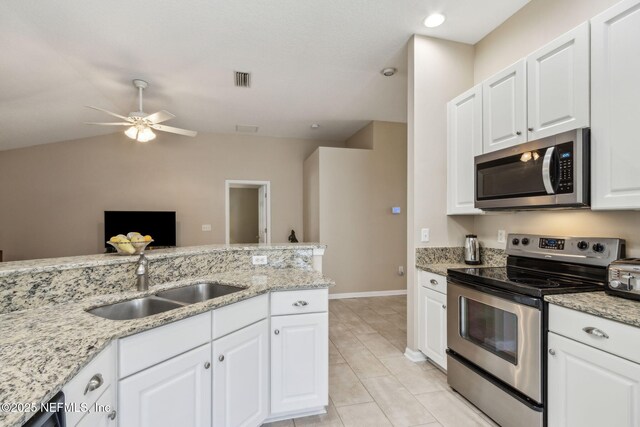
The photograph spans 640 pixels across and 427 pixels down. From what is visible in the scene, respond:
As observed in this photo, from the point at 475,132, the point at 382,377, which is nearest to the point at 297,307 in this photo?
the point at 382,377

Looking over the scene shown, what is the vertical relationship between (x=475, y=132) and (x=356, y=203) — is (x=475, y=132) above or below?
above

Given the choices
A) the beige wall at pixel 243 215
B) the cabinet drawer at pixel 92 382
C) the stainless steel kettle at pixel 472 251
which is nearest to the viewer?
the cabinet drawer at pixel 92 382

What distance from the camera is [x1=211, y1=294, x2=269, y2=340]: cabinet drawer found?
5.06 ft

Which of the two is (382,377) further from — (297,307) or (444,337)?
(297,307)

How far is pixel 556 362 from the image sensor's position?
5.10 feet

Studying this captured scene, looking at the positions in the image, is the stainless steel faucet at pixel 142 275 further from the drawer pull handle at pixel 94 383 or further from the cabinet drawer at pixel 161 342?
the drawer pull handle at pixel 94 383

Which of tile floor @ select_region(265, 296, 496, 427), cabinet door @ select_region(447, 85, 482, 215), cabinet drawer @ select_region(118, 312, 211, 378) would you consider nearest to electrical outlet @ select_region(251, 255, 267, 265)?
cabinet drawer @ select_region(118, 312, 211, 378)

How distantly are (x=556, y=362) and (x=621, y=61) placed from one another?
5.06 ft

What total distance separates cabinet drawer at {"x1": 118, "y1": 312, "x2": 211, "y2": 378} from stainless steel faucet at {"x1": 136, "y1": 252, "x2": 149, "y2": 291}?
0.50 metres

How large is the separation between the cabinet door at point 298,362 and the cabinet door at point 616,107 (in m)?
1.69

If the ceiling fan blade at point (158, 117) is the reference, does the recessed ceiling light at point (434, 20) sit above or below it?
above

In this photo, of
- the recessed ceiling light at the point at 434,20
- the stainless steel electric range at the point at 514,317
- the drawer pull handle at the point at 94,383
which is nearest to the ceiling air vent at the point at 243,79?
the recessed ceiling light at the point at 434,20

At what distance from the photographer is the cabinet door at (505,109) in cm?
210

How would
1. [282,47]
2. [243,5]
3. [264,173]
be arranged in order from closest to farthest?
1. [243,5]
2. [282,47]
3. [264,173]
